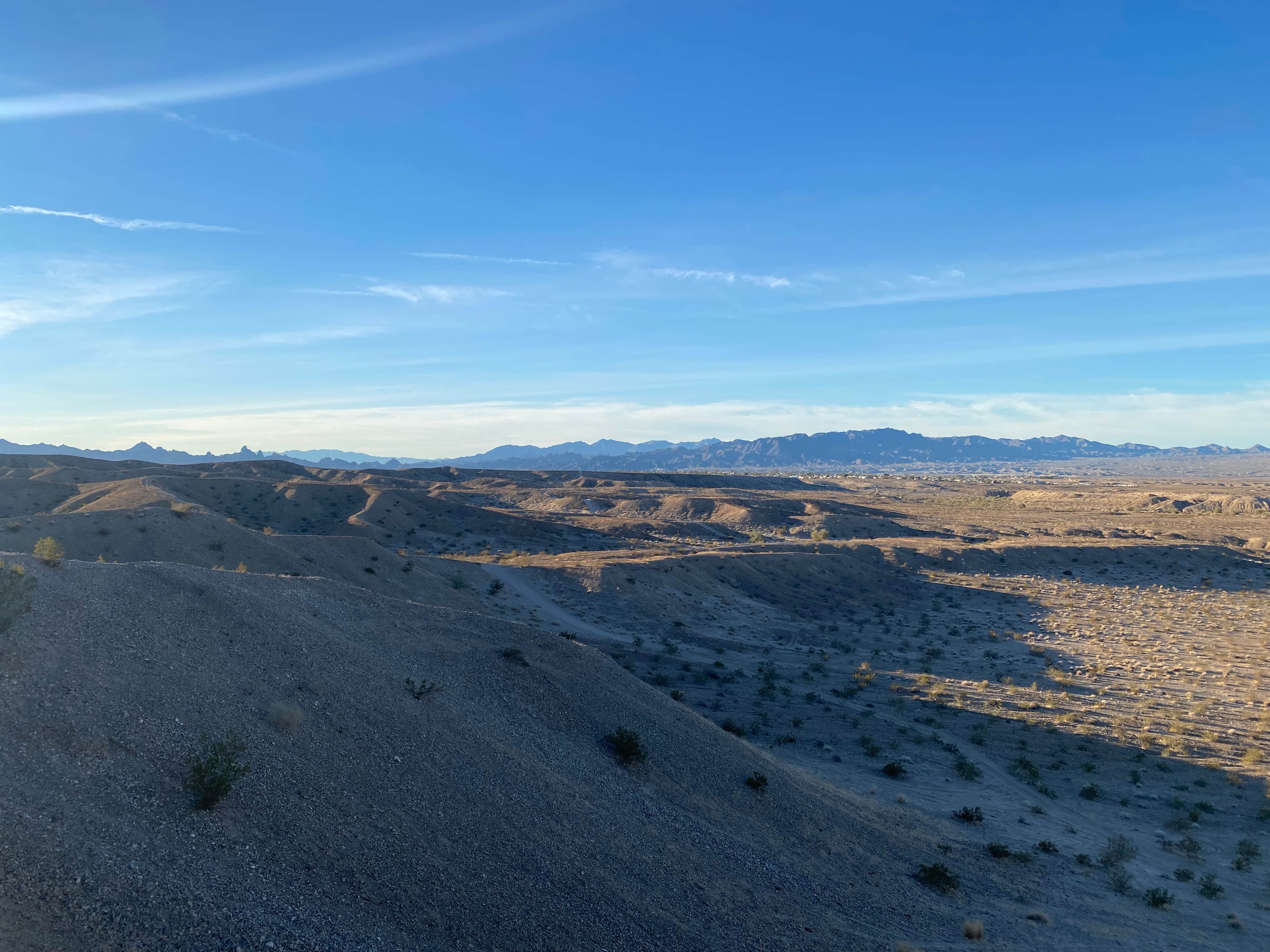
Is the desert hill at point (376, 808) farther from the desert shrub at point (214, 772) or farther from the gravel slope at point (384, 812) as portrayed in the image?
the desert shrub at point (214, 772)

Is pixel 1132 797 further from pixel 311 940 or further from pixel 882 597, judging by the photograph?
pixel 882 597

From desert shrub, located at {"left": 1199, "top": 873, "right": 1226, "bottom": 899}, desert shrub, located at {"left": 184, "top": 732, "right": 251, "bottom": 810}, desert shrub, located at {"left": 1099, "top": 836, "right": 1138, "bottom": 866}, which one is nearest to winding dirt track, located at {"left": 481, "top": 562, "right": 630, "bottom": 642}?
desert shrub, located at {"left": 1099, "top": 836, "right": 1138, "bottom": 866}

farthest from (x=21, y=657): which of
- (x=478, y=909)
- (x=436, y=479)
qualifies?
(x=436, y=479)

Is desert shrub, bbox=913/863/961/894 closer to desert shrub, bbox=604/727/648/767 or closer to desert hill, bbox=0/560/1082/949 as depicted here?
desert hill, bbox=0/560/1082/949

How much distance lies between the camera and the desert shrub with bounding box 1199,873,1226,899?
1388 cm

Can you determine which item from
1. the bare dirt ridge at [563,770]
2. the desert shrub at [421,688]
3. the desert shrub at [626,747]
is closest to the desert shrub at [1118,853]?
the bare dirt ridge at [563,770]

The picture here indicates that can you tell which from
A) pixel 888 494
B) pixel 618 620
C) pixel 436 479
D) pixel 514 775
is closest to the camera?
pixel 514 775

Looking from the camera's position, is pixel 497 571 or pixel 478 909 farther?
pixel 497 571

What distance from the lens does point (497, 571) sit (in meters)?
44.5

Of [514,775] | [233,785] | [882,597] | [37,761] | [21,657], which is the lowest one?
[882,597]

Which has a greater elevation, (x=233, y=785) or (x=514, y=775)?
(x=233, y=785)

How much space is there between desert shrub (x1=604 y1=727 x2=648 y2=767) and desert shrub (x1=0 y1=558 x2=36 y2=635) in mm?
10531

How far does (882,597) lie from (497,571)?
26.5 m

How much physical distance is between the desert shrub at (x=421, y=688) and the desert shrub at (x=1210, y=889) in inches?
627
